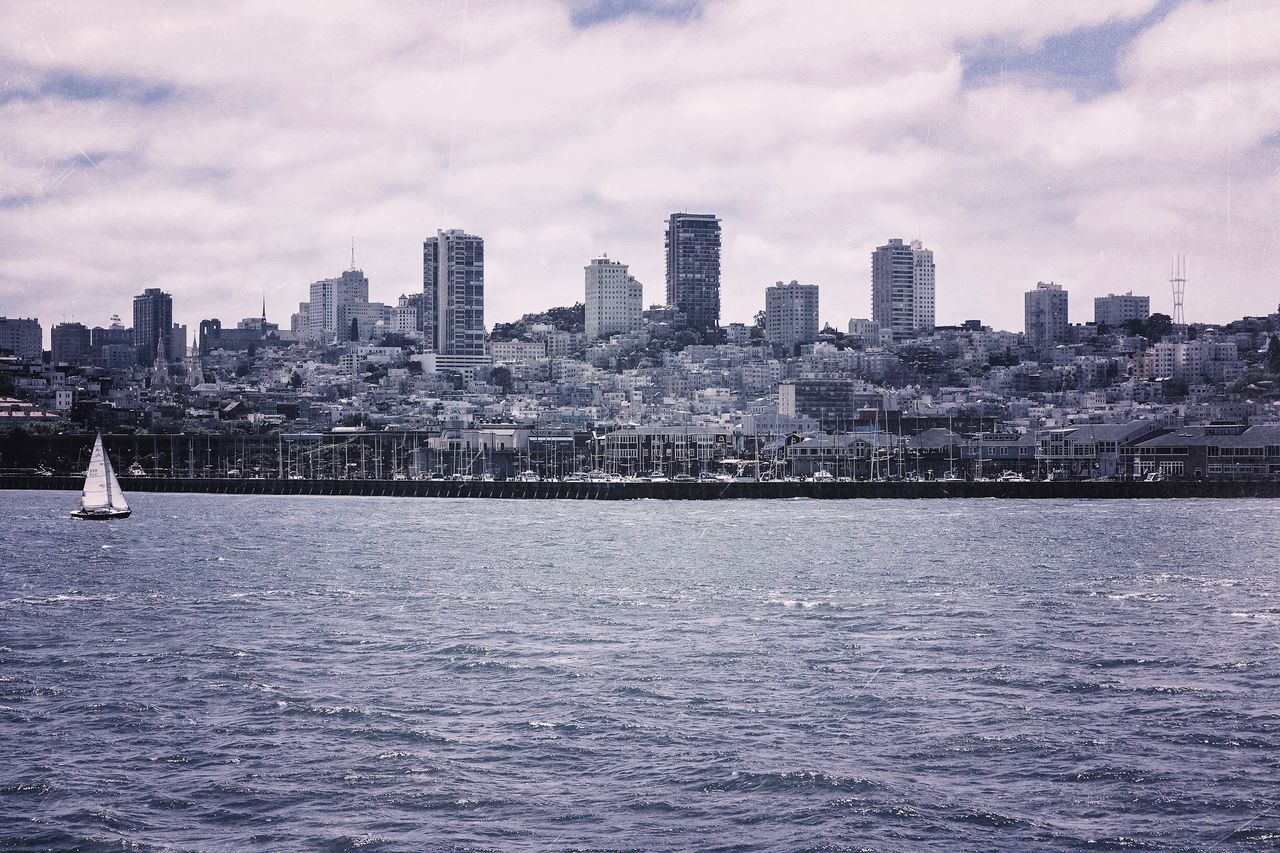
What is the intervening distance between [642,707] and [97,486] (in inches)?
2579

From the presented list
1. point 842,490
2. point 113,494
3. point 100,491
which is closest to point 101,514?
point 100,491

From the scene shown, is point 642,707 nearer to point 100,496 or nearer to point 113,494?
point 100,496

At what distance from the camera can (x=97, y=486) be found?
3223 inches

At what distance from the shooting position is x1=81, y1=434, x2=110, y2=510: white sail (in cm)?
8081

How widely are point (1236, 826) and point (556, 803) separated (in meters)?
8.28

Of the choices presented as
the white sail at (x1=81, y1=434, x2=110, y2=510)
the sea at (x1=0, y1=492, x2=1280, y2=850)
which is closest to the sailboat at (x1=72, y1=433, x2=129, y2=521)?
the white sail at (x1=81, y1=434, x2=110, y2=510)

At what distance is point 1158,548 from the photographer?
193ft

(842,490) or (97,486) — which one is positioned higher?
(97,486)

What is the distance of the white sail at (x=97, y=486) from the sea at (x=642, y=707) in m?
32.5

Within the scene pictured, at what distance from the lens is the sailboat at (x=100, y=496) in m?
79.5

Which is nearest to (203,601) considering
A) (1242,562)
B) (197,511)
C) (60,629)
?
(60,629)

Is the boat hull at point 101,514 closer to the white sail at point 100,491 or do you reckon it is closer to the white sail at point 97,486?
the white sail at point 100,491

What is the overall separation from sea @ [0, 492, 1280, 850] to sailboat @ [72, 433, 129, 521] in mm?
31064

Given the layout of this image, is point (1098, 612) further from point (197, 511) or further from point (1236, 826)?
point (197, 511)
